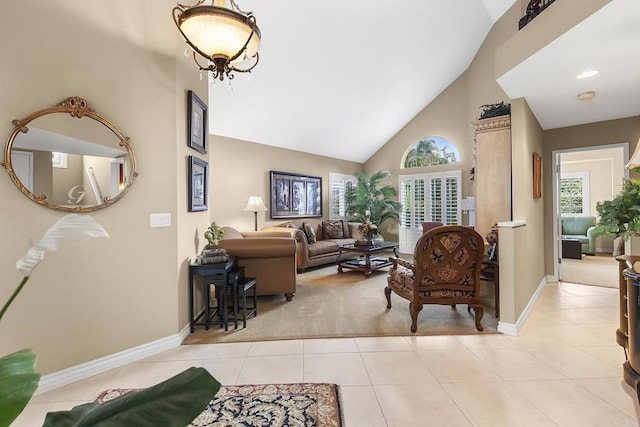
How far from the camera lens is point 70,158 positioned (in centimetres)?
221

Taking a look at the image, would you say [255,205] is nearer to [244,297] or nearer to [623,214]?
[244,297]

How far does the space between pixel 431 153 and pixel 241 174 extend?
4.48 meters

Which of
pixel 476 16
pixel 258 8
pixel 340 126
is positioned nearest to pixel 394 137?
pixel 340 126

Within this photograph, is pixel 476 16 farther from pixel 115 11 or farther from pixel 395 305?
pixel 115 11

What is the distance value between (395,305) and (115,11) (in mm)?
3945

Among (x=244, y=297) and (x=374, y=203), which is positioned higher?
(x=374, y=203)

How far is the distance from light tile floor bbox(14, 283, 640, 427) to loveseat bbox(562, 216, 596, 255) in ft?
16.2

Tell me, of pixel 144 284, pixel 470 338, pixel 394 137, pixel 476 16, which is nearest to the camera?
pixel 144 284

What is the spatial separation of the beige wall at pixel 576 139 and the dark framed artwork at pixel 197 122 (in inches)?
197

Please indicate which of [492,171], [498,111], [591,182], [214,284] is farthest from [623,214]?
[591,182]

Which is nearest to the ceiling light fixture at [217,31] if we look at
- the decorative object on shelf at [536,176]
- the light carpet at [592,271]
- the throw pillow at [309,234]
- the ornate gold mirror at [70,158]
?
the ornate gold mirror at [70,158]

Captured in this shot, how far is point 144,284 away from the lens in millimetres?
2525

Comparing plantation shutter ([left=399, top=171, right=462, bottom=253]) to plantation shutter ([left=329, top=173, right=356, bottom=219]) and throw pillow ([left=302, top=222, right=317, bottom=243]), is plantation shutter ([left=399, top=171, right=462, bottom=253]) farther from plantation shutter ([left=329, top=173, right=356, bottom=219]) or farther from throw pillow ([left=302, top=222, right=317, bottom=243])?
throw pillow ([left=302, top=222, right=317, bottom=243])

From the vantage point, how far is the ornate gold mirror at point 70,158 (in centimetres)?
203
